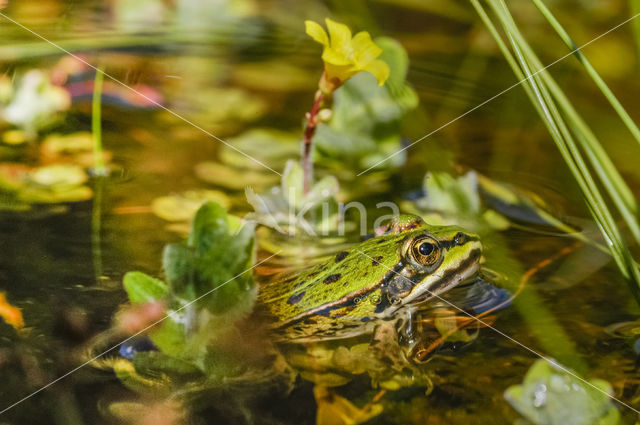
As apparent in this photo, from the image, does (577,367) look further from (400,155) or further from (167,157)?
(167,157)

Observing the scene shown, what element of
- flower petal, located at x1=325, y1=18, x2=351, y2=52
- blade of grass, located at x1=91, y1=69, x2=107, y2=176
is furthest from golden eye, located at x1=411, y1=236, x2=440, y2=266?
blade of grass, located at x1=91, y1=69, x2=107, y2=176

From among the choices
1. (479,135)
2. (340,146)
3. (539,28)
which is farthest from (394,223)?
(539,28)

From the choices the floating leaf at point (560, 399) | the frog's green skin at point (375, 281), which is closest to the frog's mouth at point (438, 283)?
the frog's green skin at point (375, 281)

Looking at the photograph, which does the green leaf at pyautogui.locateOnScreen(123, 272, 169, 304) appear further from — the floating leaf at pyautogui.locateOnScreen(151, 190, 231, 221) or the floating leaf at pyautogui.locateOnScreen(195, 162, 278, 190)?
the floating leaf at pyautogui.locateOnScreen(195, 162, 278, 190)

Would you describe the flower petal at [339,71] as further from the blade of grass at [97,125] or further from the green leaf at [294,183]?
the blade of grass at [97,125]

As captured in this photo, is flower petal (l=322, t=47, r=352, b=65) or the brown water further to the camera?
flower petal (l=322, t=47, r=352, b=65)

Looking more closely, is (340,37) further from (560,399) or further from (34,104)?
(34,104)
